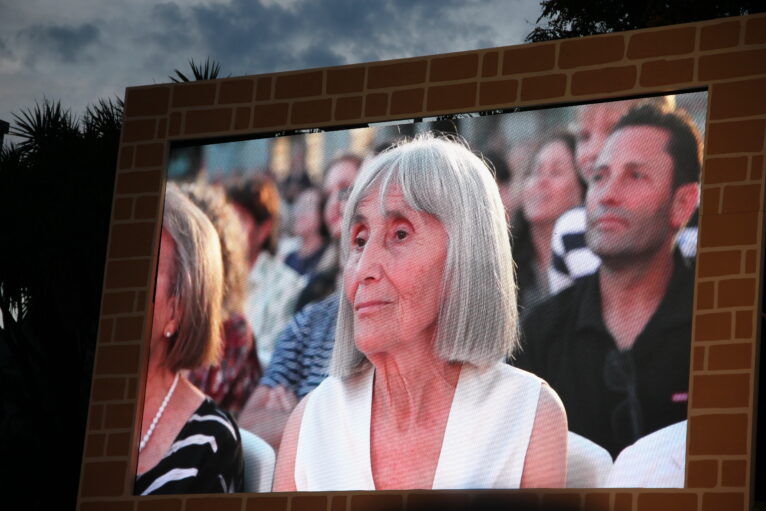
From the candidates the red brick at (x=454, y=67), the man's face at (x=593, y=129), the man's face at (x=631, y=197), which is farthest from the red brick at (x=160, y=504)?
the man's face at (x=593, y=129)

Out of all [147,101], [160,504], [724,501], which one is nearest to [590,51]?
[724,501]

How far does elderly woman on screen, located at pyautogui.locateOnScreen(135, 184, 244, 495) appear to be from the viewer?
917 cm

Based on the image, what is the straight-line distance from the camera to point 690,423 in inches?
314

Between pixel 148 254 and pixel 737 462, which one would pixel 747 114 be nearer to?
pixel 737 462

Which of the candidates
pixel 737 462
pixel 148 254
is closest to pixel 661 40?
pixel 737 462

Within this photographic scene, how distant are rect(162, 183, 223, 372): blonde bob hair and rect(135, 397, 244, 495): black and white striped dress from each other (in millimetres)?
377

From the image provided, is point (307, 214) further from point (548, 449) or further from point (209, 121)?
point (548, 449)

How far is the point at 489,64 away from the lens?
9.15m

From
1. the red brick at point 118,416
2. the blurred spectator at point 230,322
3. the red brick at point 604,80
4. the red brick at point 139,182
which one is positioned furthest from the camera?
the red brick at point 139,182

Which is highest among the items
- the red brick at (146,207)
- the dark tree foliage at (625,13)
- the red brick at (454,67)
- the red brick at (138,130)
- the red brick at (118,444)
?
the dark tree foliage at (625,13)

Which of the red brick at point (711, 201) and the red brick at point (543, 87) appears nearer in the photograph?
the red brick at point (711, 201)

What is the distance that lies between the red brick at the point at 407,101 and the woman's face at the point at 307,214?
0.78 m

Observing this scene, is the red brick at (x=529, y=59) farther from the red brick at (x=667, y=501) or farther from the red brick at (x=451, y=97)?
the red brick at (x=667, y=501)

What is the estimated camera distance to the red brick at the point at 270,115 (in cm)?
962
